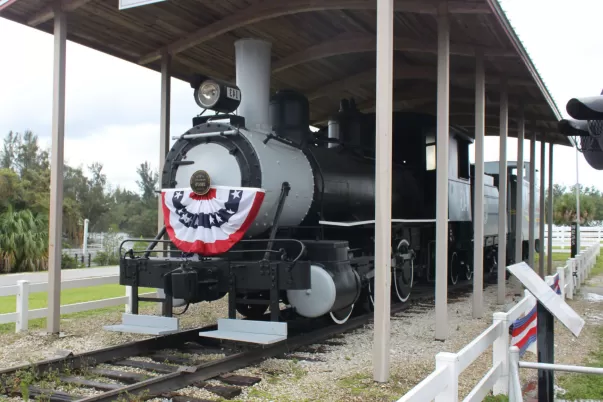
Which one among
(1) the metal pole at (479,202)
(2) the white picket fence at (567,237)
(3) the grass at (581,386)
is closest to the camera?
(3) the grass at (581,386)

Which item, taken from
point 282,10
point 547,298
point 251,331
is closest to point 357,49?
point 282,10

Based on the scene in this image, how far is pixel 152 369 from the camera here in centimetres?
564

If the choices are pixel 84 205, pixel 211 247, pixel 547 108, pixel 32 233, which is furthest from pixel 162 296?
pixel 84 205

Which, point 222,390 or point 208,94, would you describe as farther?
point 208,94

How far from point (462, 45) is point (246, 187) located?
4.22 meters

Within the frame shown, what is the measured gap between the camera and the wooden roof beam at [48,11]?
7.54 metres

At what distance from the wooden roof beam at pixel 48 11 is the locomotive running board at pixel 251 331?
473 centimetres

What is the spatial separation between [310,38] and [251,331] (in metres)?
5.05

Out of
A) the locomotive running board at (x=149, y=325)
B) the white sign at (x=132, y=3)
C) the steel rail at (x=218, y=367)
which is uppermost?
the white sign at (x=132, y=3)

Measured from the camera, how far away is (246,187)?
21.2 ft

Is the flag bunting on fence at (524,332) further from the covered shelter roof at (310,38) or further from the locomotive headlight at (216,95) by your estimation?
the locomotive headlight at (216,95)

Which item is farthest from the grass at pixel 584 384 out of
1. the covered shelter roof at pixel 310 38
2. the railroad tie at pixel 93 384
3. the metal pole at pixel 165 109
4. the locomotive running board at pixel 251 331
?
the metal pole at pixel 165 109

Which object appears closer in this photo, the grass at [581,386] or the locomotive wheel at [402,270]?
the grass at [581,386]

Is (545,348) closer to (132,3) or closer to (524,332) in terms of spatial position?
(524,332)
